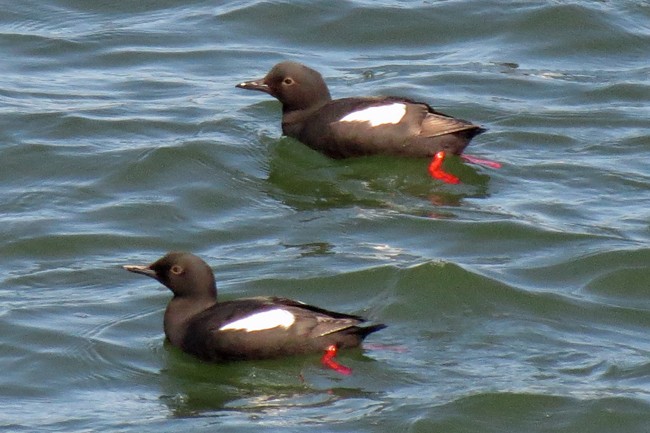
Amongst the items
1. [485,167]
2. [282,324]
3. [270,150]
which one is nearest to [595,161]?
[485,167]

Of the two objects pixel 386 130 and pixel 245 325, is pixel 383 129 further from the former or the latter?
pixel 245 325

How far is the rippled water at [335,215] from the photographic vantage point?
9.73 metres

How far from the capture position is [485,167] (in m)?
13.8

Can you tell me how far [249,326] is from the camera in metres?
10.1

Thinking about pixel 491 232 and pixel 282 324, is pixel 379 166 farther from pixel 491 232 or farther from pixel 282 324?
pixel 282 324

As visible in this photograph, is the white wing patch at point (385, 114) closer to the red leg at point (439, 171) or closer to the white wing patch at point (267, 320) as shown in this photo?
the red leg at point (439, 171)

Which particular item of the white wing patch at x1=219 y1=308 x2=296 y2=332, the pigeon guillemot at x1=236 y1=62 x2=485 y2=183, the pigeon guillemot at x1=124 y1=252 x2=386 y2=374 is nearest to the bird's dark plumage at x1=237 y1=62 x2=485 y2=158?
the pigeon guillemot at x1=236 y1=62 x2=485 y2=183

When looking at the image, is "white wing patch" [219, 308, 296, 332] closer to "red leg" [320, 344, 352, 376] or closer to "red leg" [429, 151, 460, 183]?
"red leg" [320, 344, 352, 376]

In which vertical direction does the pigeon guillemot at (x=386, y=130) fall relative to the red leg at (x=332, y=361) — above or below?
above

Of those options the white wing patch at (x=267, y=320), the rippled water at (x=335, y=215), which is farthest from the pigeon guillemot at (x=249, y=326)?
the rippled water at (x=335, y=215)

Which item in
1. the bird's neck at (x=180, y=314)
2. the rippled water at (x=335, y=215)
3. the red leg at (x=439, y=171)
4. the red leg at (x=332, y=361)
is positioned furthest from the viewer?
the red leg at (x=439, y=171)

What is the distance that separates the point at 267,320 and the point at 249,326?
118mm

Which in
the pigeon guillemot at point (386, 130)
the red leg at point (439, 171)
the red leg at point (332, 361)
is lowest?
the red leg at point (332, 361)

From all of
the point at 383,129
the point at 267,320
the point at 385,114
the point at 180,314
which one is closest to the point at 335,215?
the point at 383,129
